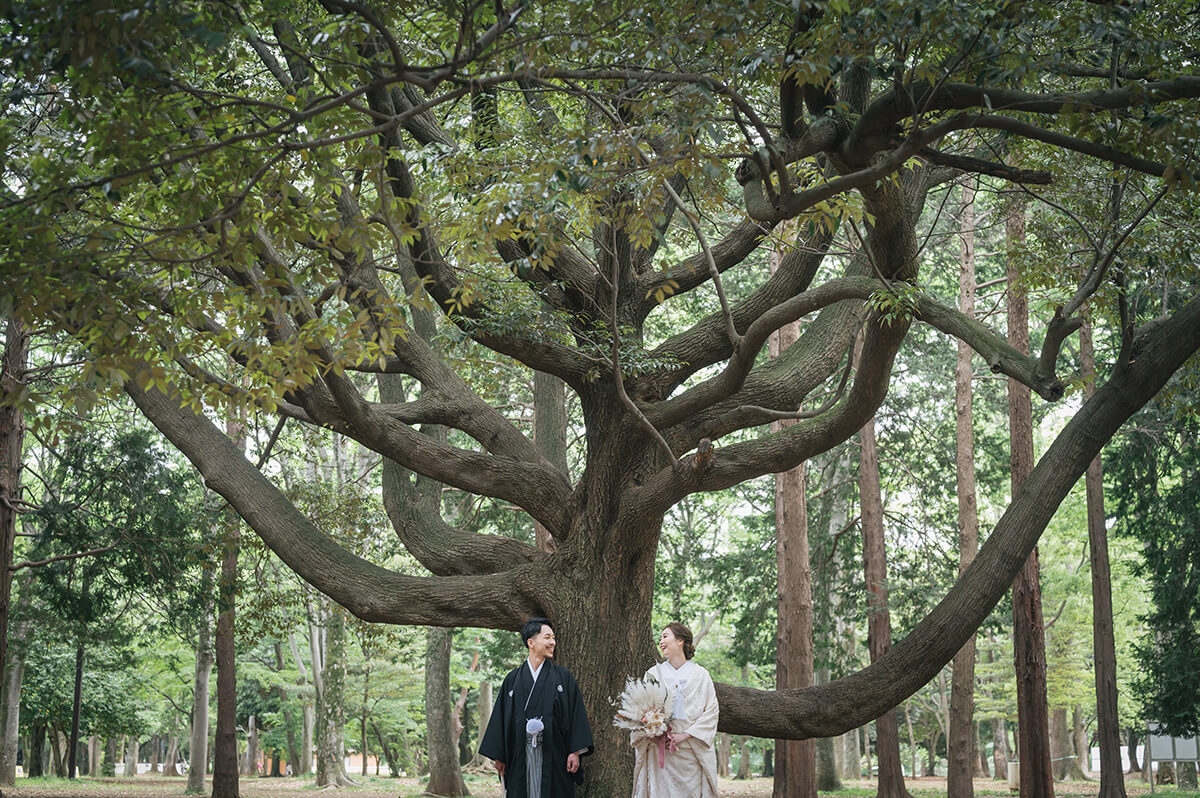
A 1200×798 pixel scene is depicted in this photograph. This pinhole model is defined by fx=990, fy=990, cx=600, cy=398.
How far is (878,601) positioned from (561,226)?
10.3 m

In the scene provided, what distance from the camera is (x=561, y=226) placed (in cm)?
702

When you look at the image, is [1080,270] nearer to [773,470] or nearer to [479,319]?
[773,470]

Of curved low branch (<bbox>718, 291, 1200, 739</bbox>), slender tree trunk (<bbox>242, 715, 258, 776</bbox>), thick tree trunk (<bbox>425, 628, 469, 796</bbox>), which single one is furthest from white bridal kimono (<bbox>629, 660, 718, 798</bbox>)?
slender tree trunk (<bbox>242, 715, 258, 776</bbox>)

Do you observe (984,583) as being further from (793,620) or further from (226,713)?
(226,713)

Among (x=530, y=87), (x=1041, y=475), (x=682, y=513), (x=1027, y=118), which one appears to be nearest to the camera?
(x=530, y=87)

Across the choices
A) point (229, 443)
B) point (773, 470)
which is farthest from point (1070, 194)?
point (229, 443)

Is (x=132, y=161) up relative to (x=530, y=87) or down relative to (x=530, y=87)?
down

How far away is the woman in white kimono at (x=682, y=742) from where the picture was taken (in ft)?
21.7

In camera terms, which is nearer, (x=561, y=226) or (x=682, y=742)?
(x=682, y=742)

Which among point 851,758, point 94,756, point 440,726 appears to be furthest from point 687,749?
point 94,756

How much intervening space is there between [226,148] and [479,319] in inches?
134

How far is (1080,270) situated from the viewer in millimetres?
8102

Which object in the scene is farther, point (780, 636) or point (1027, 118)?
point (780, 636)

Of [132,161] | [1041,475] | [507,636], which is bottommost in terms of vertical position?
[507,636]
